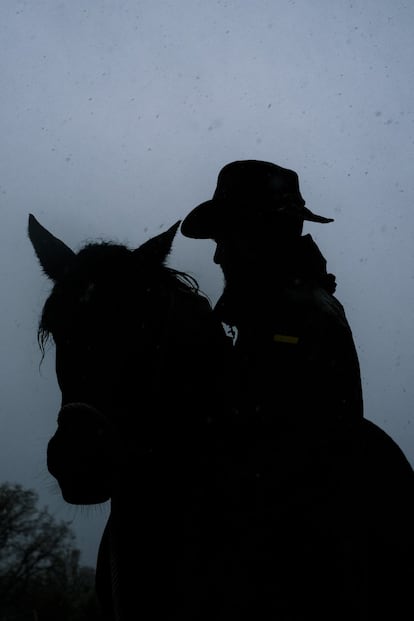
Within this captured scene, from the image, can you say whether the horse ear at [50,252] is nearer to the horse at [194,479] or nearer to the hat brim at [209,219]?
the horse at [194,479]

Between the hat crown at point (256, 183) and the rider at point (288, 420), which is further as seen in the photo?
the hat crown at point (256, 183)

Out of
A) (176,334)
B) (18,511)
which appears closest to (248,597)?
(176,334)

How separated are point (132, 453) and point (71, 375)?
0.48 metres

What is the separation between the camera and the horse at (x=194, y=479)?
5.43ft

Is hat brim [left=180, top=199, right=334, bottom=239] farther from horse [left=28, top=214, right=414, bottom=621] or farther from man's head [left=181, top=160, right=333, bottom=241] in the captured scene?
horse [left=28, top=214, right=414, bottom=621]

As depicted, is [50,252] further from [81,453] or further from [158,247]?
[81,453]

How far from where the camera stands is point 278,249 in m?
2.49

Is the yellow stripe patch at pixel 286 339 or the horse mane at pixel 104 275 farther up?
the horse mane at pixel 104 275

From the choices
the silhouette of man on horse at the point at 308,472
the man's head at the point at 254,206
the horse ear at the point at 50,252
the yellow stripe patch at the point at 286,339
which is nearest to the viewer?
the silhouette of man on horse at the point at 308,472

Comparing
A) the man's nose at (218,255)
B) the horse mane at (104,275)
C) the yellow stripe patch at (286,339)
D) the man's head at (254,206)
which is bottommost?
the yellow stripe patch at (286,339)

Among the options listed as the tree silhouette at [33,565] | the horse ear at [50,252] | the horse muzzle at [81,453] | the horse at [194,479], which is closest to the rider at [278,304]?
the horse at [194,479]

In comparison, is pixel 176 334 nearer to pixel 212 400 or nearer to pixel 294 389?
pixel 212 400

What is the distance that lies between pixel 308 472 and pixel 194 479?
0.49 metres

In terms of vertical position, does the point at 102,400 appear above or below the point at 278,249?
below
